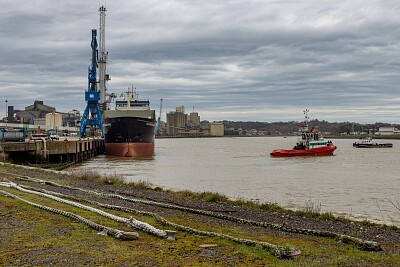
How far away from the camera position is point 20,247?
823 centimetres

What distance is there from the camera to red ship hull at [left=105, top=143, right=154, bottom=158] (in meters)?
58.2

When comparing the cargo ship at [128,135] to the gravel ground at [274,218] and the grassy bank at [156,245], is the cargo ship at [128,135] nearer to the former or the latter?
the gravel ground at [274,218]

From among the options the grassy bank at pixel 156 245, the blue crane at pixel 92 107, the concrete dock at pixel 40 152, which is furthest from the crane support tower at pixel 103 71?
the grassy bank at pixel 156 245

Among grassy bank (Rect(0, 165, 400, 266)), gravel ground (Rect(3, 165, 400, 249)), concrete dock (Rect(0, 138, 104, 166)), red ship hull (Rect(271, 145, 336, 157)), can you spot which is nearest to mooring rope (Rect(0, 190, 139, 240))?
grassy bank (Rect(0, 165, 400, 266))

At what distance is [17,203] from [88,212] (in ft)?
7.15

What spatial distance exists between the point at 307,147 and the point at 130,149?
24.5 metres

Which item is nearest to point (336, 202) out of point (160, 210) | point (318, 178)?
point (160, 210)

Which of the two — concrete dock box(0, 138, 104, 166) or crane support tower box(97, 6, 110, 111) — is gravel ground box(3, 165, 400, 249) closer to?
concrete dock box(0, 138, 104, 166)

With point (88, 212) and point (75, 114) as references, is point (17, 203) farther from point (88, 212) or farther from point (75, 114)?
point (75, 114)

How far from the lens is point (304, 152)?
207ft

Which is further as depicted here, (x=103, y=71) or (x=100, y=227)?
(x=103, y=71)

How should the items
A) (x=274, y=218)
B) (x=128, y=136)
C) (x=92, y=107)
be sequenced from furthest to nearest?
1. (x=92, y=107)
2. (x=128, y=136)
3. (x=274, y=218)

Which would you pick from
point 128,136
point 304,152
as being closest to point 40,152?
point 128,136

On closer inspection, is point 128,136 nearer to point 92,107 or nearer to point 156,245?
point 92,107
